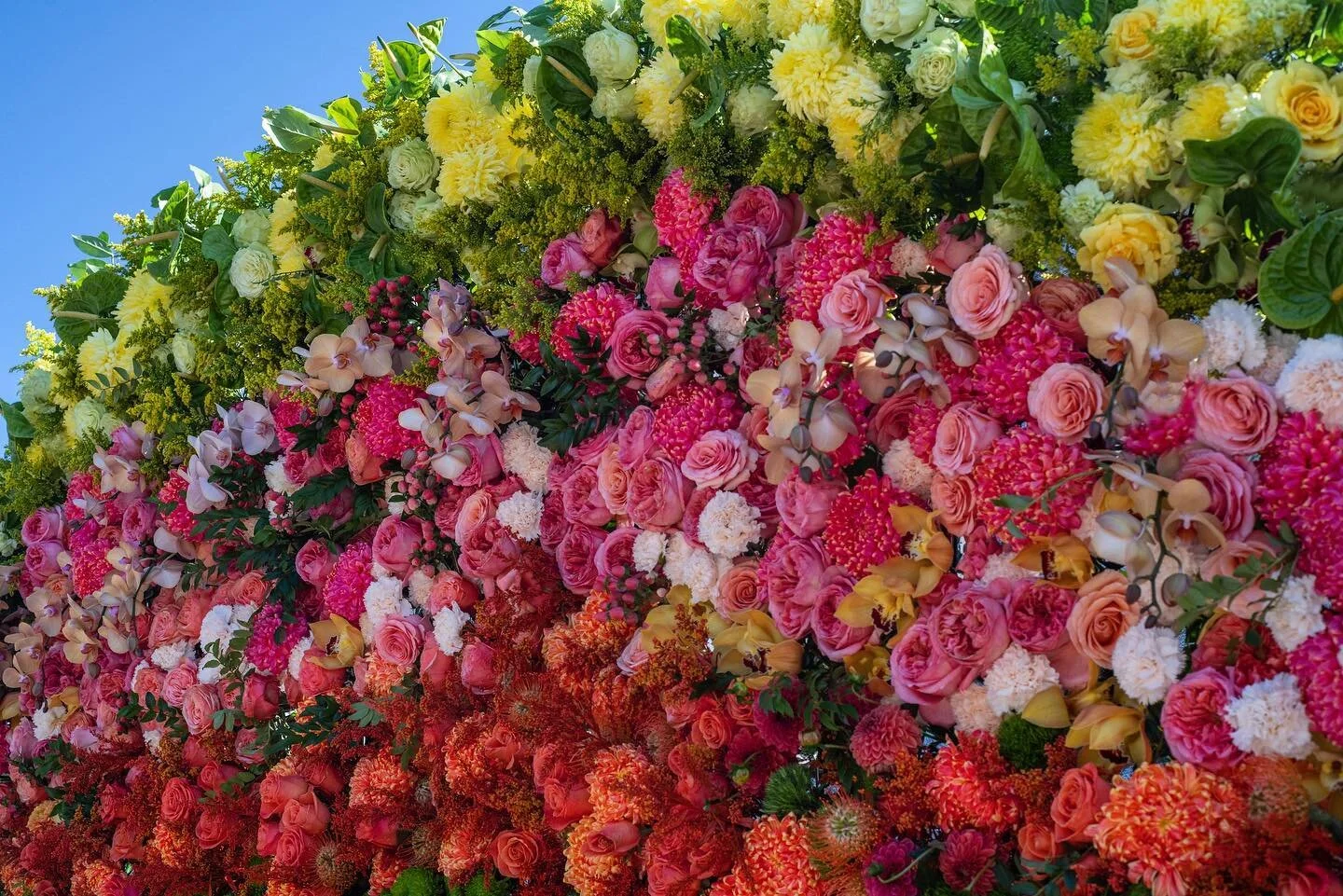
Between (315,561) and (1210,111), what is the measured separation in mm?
2151

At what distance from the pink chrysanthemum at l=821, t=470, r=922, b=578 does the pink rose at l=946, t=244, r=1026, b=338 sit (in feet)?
0.91

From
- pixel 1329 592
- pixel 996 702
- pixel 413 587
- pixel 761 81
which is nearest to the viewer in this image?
pixel 1329 592

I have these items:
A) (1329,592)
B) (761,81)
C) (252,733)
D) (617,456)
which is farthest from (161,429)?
(1329,592)

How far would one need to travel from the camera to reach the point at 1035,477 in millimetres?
1428

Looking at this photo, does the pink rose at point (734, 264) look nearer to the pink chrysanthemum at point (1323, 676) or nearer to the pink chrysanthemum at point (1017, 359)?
the pink chrysanthemum at point (1017, 359)

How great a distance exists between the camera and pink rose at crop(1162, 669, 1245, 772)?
128cm

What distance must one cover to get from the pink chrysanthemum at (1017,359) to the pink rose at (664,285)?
2.00 feet

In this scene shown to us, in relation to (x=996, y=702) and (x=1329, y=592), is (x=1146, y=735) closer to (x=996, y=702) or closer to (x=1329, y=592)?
(x=996, y=702)

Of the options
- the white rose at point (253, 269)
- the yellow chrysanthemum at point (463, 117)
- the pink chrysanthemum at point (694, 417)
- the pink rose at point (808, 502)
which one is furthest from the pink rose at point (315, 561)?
the pink rose at point (808, 502)

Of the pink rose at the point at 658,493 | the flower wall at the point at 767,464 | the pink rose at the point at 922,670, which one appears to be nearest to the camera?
the flower wall at the point at 767,464

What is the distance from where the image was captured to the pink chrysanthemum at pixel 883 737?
5.26 feet

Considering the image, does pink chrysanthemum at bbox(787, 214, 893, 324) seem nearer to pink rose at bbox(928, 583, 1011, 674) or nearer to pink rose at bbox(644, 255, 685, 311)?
pink rose at bbox(644, 255, 685, 311)

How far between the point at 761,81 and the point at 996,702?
1.03m

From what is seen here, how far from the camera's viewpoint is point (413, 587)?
8.17ft
